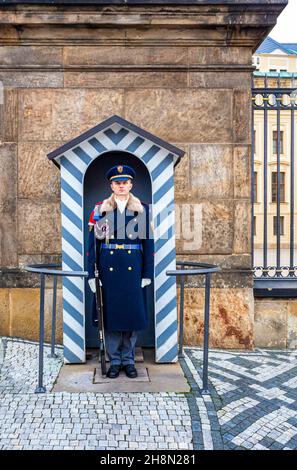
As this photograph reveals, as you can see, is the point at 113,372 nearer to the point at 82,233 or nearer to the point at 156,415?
the point at 156,415

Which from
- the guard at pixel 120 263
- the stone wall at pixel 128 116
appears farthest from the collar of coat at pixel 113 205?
the stone wall at pixel 128 116

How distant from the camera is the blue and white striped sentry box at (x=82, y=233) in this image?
174 inches

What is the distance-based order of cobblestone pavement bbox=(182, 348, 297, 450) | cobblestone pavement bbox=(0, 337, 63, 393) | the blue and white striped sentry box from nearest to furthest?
1. cobblestone pavement bbox=(182, 348, 297, 450)
2. cobblestone pavement bbox=(0, 337, 63, 393)
3. the blue and white striped sentry box

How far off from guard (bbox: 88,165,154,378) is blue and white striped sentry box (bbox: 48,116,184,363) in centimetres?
30

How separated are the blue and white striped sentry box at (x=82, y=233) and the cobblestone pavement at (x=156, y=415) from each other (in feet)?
1.15

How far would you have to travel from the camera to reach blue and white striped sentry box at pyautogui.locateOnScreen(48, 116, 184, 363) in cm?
443

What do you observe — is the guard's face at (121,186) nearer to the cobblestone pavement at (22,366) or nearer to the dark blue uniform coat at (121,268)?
the dark blue uniform coat at (121,268)

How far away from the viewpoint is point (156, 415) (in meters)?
3.33

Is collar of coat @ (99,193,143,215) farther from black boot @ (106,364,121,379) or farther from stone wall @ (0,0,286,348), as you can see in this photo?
black boot @ (106,364,121,379)

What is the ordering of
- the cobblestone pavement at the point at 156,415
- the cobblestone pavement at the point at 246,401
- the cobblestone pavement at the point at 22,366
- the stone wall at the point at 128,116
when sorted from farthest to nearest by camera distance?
the stone wall at the point at 128,116 < the cobblestone pavement at the point at 22,366 < the cobblestone pavement at the point at 246,401 < the cobblestone pavement at the point at 156,415

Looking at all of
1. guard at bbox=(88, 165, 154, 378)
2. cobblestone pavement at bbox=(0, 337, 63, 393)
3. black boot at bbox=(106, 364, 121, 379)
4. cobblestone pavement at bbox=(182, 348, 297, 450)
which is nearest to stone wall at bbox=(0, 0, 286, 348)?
cobblestone pavement at bbox=(0, 337, 63, 393)

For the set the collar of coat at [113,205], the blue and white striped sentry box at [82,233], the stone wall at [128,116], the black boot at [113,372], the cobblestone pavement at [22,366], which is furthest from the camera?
the stone wall at [128,116]

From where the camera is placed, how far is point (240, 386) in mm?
4031
